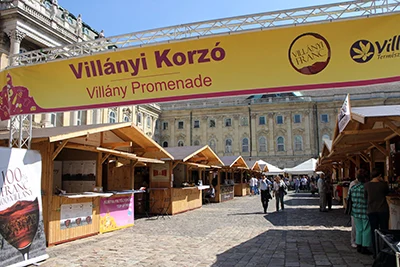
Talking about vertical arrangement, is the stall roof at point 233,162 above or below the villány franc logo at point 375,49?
below

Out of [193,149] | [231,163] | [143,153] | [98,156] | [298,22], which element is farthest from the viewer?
[231,163]

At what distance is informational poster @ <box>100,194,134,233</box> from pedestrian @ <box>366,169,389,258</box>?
7.15m

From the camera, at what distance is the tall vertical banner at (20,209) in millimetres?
5926

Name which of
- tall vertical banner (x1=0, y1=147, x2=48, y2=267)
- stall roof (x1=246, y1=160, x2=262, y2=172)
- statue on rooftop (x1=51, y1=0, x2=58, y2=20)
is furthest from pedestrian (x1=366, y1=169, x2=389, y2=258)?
statue on rooftop (x1=51, y1=0, x2=58, y2=20)

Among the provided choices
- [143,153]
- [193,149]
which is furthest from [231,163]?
[143,153]

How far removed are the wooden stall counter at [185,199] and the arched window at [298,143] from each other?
124 ft

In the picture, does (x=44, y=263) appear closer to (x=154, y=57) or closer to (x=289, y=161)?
(x=154, y=57)

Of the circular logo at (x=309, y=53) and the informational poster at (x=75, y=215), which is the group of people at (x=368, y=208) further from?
the informational poster at (x=75, y=215)

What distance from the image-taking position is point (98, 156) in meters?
10.6

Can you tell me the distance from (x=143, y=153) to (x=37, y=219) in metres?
7.49

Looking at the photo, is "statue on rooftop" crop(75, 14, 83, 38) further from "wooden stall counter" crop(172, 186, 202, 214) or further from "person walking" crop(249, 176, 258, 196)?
"wooden stall counter" crop(172, 186, 202, 214)

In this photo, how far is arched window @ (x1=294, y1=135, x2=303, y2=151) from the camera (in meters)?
53.6

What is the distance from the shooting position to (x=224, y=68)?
20.5 feet

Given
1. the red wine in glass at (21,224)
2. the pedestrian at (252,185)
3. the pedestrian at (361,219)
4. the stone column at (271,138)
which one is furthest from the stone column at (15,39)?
the stone column at (271,138)
